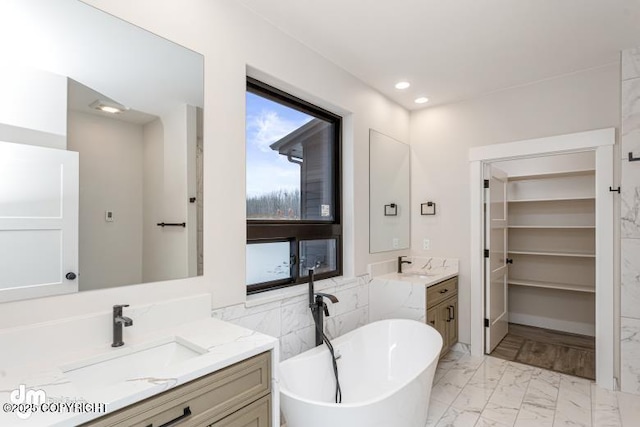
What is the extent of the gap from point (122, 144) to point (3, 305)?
80 centimetres

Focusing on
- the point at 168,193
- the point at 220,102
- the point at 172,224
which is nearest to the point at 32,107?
the point at 168,193

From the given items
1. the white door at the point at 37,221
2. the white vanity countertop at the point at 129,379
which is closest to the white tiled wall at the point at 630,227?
the white vanity countertop at the point at 129,379

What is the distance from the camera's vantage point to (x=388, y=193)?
3508mm

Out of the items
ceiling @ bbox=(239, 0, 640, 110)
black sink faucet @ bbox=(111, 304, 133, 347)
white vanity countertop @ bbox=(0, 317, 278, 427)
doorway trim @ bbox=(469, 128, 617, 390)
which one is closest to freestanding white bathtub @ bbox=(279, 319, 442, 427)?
white vanity countertop @ bbox=(0, 317, 278, 427)

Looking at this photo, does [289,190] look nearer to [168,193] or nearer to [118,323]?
[168,193]

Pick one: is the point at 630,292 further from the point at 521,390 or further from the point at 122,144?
the point at 122,144

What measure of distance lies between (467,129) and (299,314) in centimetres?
263

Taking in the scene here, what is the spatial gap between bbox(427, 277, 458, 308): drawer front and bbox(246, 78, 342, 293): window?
0.86 meters

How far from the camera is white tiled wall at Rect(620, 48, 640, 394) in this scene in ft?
8.61

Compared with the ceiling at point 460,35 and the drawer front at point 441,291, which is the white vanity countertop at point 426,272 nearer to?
the drawer front at point 441,291

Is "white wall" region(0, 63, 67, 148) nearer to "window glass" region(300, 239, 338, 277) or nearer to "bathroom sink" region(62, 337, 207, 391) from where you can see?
"bathroom sink" region(62, 337, 207, 391)

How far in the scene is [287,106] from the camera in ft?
8.51

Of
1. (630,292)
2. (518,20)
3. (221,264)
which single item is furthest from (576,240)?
(221,264)

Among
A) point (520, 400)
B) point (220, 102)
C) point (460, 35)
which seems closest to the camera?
point (220, 102)
